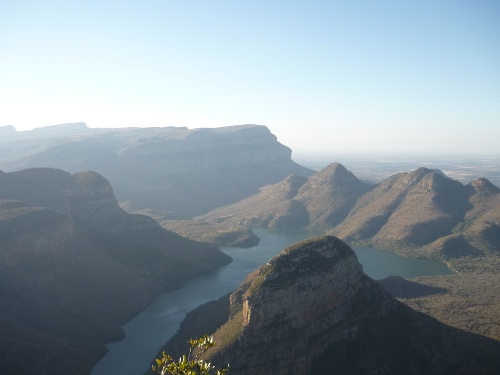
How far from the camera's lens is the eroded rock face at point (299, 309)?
128 feet

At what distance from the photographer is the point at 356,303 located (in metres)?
45.1

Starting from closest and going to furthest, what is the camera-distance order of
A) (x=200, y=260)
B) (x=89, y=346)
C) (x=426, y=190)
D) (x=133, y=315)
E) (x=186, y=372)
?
(x=186, y=372), (x=89, y=346), (x=133, y=315), (x=200, y=260), (x=426, y=190)

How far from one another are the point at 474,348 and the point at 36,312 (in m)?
60.4

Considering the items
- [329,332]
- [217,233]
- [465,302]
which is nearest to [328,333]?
[329,332]

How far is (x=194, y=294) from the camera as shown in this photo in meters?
72.4

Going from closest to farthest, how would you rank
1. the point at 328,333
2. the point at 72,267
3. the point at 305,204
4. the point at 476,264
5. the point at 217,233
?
the point at 328,333 < the point at 72,267 < the point at 476,264 < the point at 217,233 < the point at 305,204

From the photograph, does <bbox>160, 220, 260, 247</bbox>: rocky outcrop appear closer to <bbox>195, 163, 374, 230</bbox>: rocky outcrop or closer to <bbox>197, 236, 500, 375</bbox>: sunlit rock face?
<bbox>195, 163, 374, 230</bbox>: rocky outcrop

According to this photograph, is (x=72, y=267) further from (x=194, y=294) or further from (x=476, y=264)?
(x=476, y=264)

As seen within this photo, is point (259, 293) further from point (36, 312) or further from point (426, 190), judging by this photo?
point (426, 190)

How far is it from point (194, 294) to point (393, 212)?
7498cm

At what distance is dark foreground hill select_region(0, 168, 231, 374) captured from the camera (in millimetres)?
48156

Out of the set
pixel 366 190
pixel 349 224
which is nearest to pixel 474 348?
pixel 349 224

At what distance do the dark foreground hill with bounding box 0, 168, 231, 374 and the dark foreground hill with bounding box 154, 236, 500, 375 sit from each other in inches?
920

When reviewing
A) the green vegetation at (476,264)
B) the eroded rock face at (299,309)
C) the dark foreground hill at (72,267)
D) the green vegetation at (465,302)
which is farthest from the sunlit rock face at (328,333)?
the green vegetation at (476,264)
